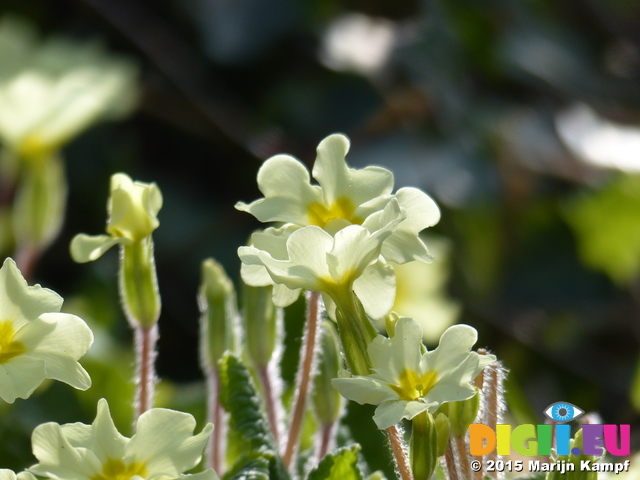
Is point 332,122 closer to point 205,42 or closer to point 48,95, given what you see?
point 205,42

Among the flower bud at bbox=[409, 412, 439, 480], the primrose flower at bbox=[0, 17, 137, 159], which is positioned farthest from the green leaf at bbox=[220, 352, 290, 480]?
the primrose flower at bbox=[0, 17, 137, 159]

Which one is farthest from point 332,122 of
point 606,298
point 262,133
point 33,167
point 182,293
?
point 33,167

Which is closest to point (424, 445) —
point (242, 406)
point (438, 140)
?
point (242, 406)

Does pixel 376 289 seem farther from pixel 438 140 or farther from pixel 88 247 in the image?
pixel 438 140

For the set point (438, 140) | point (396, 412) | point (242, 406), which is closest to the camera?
point (396, 412)

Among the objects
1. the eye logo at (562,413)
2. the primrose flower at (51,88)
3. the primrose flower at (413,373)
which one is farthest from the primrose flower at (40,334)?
the primrose flower at (51,88)

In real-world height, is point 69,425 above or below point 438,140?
below

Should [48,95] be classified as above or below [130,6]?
below
